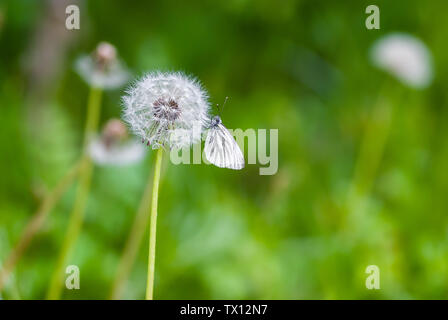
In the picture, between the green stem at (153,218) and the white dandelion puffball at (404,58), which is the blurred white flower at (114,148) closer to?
the green stem at (153,218)

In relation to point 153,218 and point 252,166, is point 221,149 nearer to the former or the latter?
point 153,218

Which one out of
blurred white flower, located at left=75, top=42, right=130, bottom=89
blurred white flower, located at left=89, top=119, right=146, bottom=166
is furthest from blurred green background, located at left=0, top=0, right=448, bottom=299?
blurred white flower, located at left=75, top=42, right=130, bottom=89

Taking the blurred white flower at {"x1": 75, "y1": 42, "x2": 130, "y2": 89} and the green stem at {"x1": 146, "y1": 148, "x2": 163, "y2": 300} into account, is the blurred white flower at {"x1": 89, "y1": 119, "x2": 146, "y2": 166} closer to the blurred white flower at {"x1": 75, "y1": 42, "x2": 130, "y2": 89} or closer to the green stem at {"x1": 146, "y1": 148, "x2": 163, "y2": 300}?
the blurred white flower at {"x1": 75, "y1": 42, "x2": 130, "y2": 89}

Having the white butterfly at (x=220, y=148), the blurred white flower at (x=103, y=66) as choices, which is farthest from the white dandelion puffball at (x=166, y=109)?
the blurred white flower at (x=103, y=66)

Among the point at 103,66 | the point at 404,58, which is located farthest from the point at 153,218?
the point at 404,58

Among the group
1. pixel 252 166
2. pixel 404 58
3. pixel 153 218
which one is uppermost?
pixel 404 58

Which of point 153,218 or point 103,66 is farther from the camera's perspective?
point 103,66
